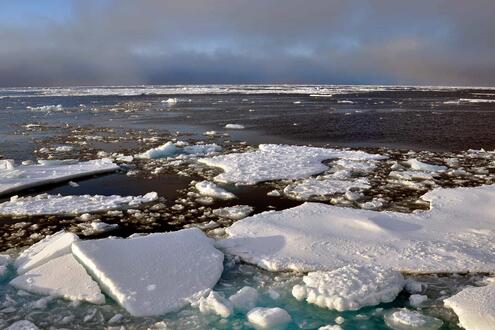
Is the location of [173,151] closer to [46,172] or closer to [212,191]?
[46,172]

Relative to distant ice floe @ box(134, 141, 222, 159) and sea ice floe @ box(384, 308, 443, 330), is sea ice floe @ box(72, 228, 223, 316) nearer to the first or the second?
sea ice floe @ box(384, 308, 443, 330)

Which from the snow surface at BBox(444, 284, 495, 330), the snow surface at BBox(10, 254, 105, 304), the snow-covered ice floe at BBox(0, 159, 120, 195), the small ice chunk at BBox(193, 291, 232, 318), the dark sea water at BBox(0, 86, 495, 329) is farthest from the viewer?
the snow-covered ice floe at BBox(0, 159, 120, 195)

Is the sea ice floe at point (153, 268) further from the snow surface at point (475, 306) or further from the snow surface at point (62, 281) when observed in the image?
the snow surface at point (475, 306)

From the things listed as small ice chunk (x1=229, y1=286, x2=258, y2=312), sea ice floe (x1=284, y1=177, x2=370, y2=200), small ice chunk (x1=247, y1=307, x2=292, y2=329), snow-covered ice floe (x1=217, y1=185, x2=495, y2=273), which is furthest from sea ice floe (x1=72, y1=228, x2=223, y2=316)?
sea ice floe (x1=284, y1=177, x2=370, y2=200)

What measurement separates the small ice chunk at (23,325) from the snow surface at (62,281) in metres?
0.55

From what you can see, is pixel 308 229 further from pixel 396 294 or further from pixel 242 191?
pixel 242 191

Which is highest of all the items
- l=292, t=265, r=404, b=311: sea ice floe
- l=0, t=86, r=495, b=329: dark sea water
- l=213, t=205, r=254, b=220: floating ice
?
l=292, t=265, r=404, b=311: sea ice floe

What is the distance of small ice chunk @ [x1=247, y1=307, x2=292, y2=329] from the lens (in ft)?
14.7

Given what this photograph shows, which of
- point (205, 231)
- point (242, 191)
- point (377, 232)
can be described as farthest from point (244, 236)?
point (242, 191)

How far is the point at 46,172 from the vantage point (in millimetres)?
11352

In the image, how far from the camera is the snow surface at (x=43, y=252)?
18.9 ft

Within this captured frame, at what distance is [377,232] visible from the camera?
6863mm

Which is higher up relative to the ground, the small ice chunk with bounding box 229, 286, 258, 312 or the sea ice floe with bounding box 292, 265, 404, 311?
the sea ice floe with bounding box 292, 265, 404, 311

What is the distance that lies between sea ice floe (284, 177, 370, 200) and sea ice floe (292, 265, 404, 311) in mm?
3966
